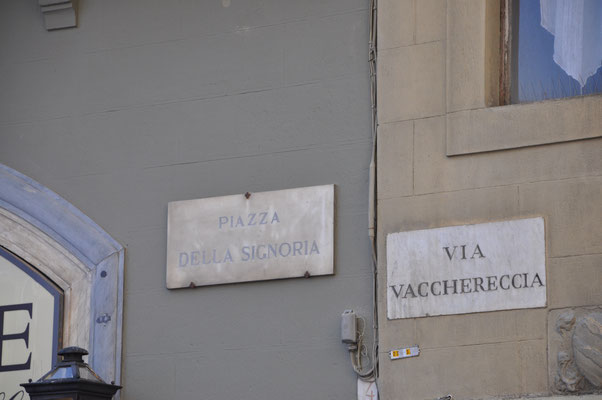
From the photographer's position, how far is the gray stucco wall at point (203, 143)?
8406mm

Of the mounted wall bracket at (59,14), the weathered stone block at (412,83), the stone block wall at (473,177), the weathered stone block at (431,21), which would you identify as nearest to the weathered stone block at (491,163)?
the stone block wall at (473,177)

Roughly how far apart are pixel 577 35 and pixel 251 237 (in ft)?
8.04

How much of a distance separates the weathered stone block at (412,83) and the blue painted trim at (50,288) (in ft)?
8.33

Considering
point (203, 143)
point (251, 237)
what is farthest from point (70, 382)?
point (203, 143)

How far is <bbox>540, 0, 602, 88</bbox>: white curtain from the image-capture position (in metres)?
8.18

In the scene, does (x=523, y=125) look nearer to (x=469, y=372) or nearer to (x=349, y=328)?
(x=469, y=372)

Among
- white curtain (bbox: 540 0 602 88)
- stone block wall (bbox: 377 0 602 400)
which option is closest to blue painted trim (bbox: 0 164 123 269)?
stone block wall (bbox: 377 0 602 400)

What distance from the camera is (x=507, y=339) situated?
7.70 meters

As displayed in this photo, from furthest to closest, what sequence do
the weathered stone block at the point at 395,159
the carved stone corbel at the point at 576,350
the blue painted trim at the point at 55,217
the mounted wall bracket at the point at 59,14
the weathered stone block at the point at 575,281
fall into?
the mounted wall bracket at the point at 59,14, the blue painted trim at the point at 55,217, the weathered stone block at the point at 395,159, the weathered stone block at the point at 575,281, the carved stone corbel at the point at 576,350

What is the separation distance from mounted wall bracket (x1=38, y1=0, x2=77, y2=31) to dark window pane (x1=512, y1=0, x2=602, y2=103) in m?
3.23

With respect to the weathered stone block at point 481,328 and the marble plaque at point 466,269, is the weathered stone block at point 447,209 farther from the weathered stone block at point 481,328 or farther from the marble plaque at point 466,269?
the weathered stone block at point 481,328

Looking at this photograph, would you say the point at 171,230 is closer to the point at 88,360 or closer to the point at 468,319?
the point at 88,360

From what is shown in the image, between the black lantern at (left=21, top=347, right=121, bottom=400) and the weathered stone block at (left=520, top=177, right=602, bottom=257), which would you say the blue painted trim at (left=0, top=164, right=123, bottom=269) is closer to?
the black lantern at (left=21, top=347, right=121, bottom=400)

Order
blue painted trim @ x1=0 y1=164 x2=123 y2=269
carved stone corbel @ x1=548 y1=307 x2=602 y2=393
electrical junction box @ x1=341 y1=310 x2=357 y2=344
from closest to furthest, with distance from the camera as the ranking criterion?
1. carved stone corbel @ x1=548 y1=307 x2=602 y2=393
2. electrical junction box @ x1=341 y1=310 x2=357 y2=344
3. blue painted trim @ x1=0 y1=164 x2=123 y2=269
